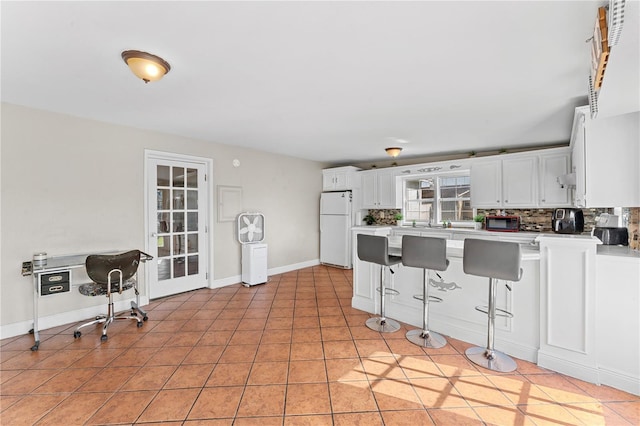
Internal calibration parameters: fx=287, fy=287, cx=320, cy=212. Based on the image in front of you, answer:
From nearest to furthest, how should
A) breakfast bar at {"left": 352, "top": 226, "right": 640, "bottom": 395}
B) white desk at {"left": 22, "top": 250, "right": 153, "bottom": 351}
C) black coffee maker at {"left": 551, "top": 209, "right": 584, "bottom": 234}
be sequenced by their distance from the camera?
breakfast bar at {"left": 352, "top": 226, "right": 640, "bottom": 395}, white desk at {"left": 22, "top": 250, "right": 153, "bottom": 351}, black coffee maker at {"left": 551, "top": 209, "right": 584, "bottom": 234}

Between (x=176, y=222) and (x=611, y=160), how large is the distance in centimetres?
497

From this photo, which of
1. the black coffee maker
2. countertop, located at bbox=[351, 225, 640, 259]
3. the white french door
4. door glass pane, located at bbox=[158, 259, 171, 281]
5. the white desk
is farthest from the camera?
door glass pane, located at bbox=[158, 259, 171, 281]

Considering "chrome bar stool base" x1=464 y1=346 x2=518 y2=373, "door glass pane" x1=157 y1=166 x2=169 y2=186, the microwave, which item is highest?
"door glass pane" x1=157 y1=166 x2=169 y2=186

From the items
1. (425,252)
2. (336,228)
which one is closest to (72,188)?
(425,252)

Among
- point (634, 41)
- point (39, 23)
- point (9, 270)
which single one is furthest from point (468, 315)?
point (9, 270)

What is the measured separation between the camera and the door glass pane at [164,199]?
413 centimetres

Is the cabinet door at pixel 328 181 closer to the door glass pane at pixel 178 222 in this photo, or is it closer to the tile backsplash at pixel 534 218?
the door glass pane at pixel 178 222

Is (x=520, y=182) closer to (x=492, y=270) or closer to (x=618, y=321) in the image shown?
(x=618, y=321)

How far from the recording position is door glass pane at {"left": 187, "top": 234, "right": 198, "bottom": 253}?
14.7 ft

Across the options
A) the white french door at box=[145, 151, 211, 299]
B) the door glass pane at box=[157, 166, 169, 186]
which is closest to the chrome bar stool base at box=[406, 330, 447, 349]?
the white french door at box=[145, 151, 211, 299]

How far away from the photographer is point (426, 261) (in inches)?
107

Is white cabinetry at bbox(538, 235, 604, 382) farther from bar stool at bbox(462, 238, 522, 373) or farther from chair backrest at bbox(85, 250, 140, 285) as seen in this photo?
chair backrest at bbox(85, 250, 140, 285)

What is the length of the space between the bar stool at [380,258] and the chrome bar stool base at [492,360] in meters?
0.76

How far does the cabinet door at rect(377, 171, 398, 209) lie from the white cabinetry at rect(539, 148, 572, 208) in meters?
2.45
